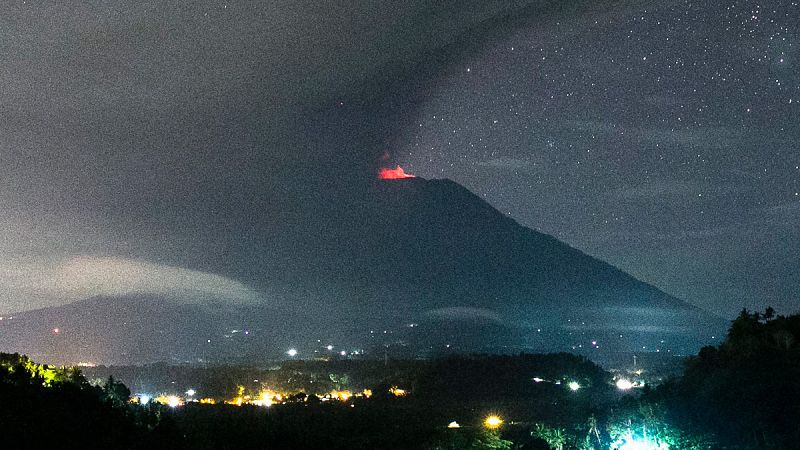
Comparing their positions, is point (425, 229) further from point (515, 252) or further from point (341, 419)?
point (341, 419)

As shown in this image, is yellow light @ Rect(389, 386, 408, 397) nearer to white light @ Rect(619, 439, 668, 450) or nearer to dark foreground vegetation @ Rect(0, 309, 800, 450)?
dark foreground vegetation @ Rect(0, 309, 800, 450)

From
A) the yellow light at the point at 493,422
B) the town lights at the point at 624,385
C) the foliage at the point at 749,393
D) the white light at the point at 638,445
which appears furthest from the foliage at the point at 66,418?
the town lights at the point at 624,385

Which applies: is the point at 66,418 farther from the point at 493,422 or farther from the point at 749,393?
the point at 493,422

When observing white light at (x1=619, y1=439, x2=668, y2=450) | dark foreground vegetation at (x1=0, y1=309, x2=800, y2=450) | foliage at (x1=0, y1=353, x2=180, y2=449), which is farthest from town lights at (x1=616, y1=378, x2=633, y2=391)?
foliage at (x1=0, y1=353, x2=180, y2=449)

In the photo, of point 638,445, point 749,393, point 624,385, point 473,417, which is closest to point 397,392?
point 473,417

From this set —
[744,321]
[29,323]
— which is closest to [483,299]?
[29,323]

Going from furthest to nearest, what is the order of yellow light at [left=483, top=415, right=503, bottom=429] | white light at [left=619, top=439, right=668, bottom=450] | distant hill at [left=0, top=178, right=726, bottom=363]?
distant hill at [left=0, top=178, right=726, bottom=363], yellow light at [left=483, top=415, right=503, bottom=429], white light at [left=619, top=439, right=668, bottom=450]
